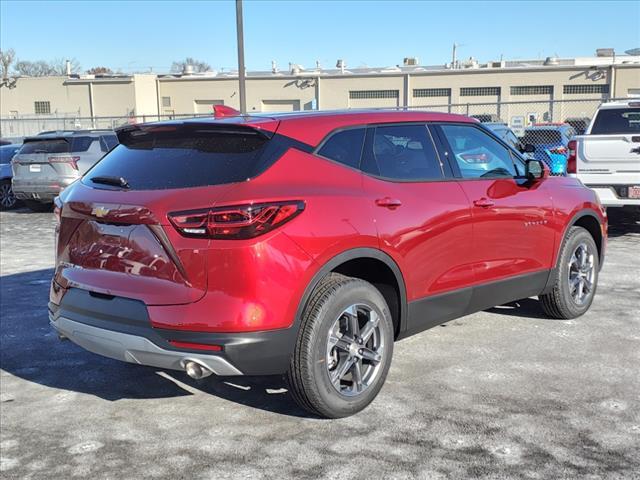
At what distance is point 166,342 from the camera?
137 inches

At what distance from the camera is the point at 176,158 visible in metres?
3.84

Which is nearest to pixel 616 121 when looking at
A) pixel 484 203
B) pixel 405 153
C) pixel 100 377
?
pixel 484 203

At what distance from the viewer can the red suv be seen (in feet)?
11.3

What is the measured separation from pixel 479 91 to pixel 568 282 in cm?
4682

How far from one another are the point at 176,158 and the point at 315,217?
2.90 feet

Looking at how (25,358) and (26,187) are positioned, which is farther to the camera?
(26,187)

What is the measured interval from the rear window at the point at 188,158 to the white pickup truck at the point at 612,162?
285 inches

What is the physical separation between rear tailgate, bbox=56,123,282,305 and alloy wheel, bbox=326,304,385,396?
909 millimetres

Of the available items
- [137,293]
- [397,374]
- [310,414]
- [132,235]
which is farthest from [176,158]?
[397,374]

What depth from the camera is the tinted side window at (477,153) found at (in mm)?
4879

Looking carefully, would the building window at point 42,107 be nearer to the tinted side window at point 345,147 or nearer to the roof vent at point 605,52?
the roof vent at point 605,52

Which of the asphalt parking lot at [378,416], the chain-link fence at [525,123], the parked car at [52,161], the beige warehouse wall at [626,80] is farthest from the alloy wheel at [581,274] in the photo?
the beige warehouse wall at [626,80]

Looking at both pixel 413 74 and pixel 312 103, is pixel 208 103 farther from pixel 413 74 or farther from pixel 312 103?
pixel 413 74

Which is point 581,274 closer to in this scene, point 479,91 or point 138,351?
point 138,351
